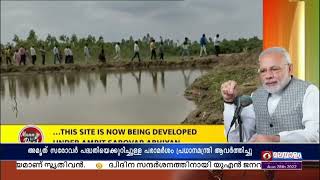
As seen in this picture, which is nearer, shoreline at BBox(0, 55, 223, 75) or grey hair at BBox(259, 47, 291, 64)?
grey hair at BBox(259, 47, 291, 64)

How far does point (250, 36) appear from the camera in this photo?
372 centimetres

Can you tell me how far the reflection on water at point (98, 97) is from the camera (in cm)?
379

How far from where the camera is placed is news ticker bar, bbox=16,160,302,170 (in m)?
3.79

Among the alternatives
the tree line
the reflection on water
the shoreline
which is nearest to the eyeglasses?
the tree line

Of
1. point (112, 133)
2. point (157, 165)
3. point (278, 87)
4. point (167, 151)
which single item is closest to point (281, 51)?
point (278, 87)

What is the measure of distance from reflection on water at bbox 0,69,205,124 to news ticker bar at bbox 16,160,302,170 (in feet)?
0.99

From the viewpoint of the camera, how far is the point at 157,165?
151 inches

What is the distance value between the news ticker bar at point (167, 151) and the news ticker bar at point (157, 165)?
32mm

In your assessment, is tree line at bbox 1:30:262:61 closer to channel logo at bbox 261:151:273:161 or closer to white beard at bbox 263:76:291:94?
white beard at bbox 263:76:291:94

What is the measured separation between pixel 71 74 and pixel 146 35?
24.9 inches

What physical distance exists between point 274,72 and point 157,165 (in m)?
1.07

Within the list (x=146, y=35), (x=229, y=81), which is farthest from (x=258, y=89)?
(x=146, y=35)

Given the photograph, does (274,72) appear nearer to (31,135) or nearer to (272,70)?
(272,70)

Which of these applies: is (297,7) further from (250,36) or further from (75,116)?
(75,116)
